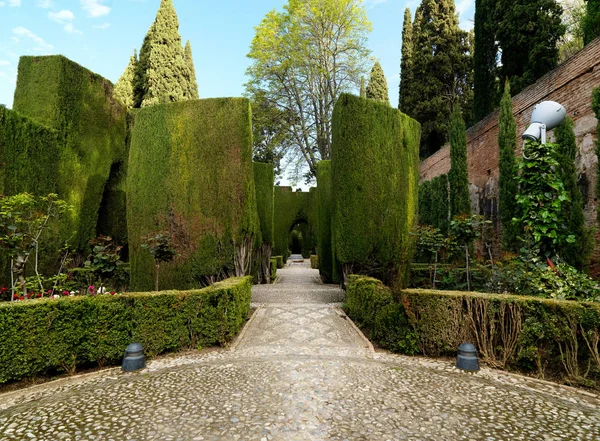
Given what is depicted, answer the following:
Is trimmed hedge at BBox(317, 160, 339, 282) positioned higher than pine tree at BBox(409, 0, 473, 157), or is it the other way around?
pine tree at BBox(409, 0, 473, 157)

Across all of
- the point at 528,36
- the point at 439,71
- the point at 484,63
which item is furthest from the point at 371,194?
the point at 439,71

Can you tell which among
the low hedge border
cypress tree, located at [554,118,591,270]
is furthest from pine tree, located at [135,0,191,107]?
cypress tree, located at [554,118,591,270]

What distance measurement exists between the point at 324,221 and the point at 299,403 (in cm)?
824

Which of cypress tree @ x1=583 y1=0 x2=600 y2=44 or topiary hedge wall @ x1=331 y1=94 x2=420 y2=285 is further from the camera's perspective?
cypress tree @ x1=583 y1=0 x2=600 y2=44

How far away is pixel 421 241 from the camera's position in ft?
23.0

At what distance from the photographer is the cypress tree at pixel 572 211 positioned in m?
5.82

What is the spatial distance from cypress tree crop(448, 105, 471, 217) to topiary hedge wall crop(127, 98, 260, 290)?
691 cm

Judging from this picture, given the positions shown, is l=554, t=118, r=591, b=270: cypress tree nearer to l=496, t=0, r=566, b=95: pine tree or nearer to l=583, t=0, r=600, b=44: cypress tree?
l=583, t=0, r=600, b=44: cypress tree

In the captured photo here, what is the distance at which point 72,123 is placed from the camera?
7.83 m

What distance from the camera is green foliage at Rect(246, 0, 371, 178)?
17.6 meters

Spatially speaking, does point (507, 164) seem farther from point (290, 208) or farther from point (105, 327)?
point (290, 208)

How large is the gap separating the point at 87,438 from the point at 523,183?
7.06 metres

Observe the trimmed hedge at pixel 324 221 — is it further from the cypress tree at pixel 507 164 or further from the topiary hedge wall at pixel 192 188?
the cypress tree at pixel 507 164

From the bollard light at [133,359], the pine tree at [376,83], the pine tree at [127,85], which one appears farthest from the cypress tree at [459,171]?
the pine tree at [127,85]
